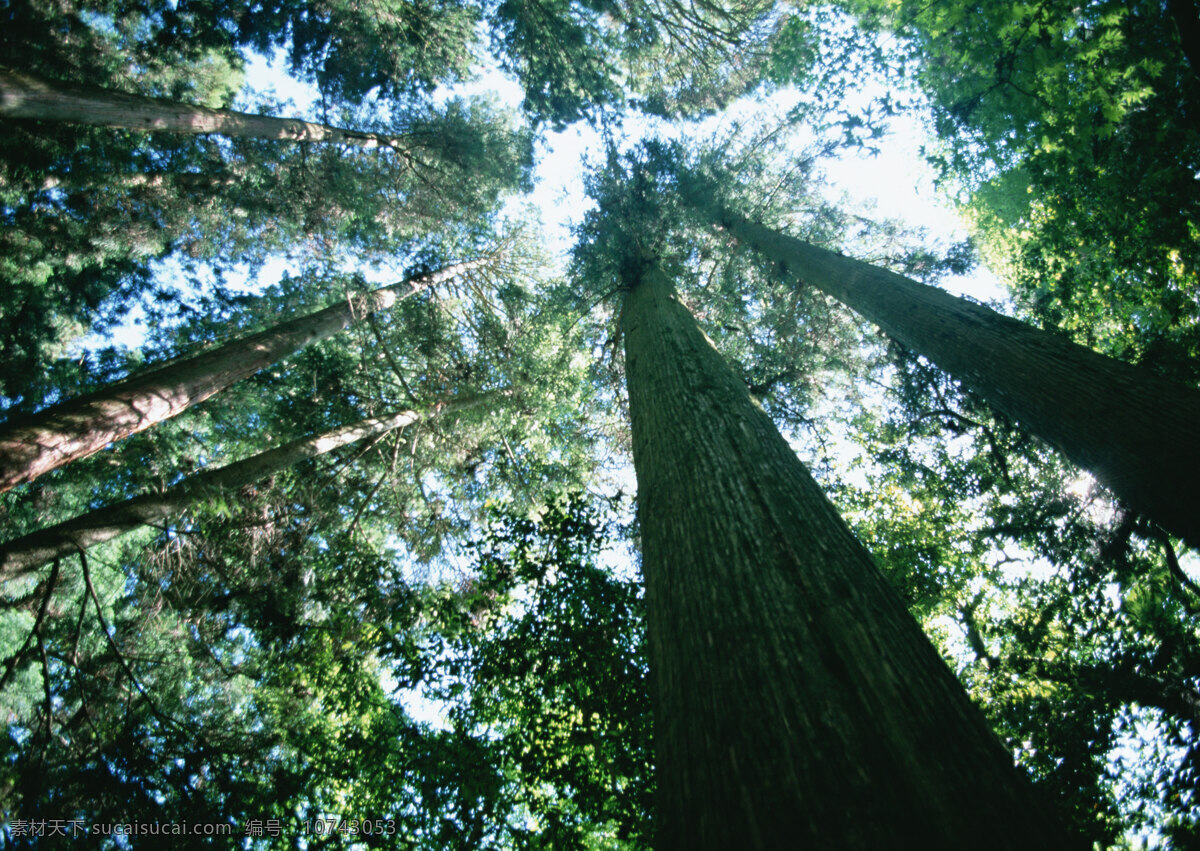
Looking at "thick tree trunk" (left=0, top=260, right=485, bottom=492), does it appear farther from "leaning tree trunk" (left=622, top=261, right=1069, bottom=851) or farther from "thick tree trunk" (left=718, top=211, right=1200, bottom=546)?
"thick tree trunk" (left=718, top=211, right=1200, bottom=546)

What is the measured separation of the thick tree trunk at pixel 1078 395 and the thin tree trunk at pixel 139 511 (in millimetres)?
7654

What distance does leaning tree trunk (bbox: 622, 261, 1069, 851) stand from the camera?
3.37ft

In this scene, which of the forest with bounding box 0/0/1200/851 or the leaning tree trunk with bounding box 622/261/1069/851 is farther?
the forest with bounding box 0/0/1200/851

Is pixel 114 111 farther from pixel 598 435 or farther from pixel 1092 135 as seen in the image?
pixel 1092 135

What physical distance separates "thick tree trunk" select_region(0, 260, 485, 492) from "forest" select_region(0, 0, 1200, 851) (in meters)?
0.04

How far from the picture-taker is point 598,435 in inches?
390

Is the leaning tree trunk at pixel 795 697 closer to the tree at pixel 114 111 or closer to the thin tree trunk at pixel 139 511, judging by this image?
the thin tree trunk at pixel 139 511

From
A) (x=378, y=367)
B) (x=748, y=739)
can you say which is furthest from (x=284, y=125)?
(x=748, y=739)

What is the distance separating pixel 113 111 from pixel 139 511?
14.9ft

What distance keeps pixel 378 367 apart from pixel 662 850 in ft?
30.6

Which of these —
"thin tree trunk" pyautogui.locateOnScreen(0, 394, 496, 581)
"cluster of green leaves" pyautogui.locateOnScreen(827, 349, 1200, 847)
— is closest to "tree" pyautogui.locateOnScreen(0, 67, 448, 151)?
"thin tree trunk" pyautogui.locateOnScreen(0, 394, 496, 581)

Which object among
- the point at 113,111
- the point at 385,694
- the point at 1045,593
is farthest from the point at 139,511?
the point at 1045,593

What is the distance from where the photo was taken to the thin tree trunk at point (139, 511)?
4348 millimetres

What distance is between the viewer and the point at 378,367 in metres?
9.13
